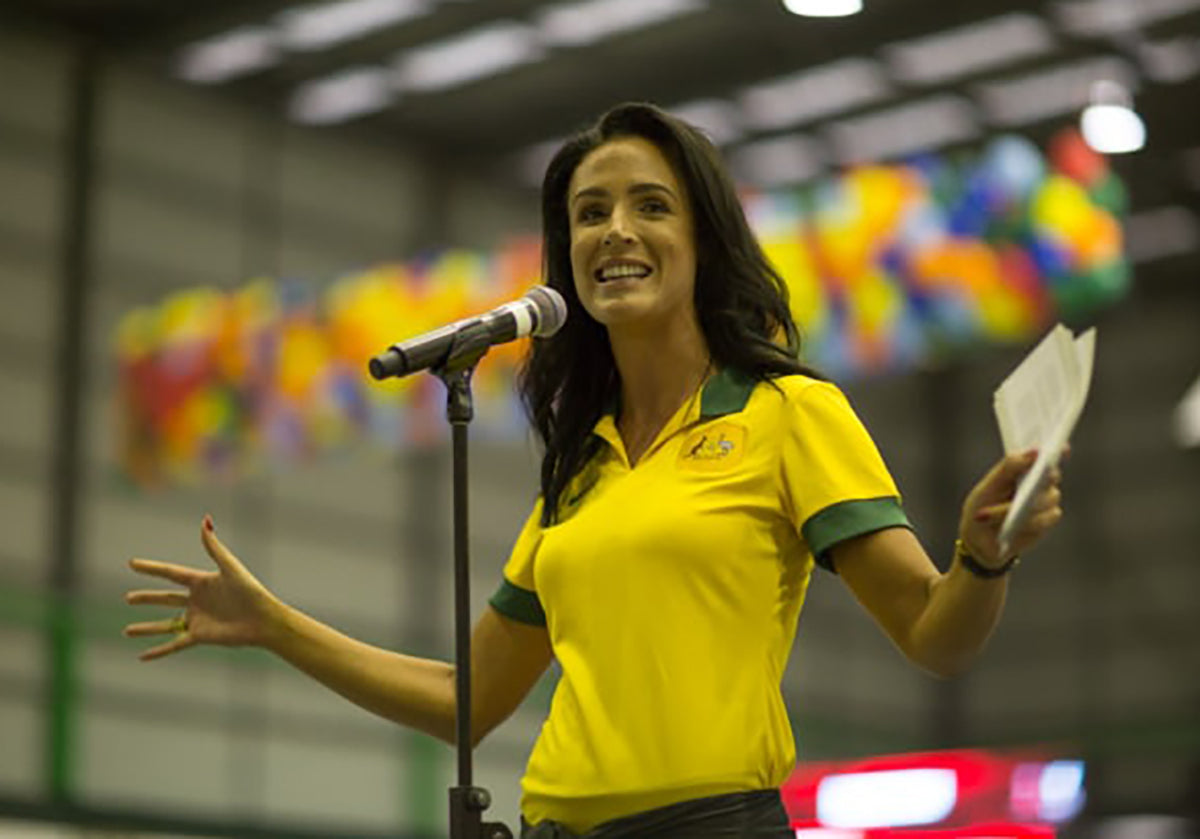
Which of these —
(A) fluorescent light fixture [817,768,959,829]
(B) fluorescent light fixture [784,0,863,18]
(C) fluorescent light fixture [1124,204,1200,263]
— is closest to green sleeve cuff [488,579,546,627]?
(A) fluorescent light fixture [817,768,959,829]

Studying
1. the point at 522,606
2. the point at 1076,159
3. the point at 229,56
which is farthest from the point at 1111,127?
the point at 522,606

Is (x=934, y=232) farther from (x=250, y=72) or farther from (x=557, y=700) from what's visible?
(x=557, y=700)

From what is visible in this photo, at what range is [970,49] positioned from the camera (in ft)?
50.5

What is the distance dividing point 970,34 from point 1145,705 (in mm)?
7854

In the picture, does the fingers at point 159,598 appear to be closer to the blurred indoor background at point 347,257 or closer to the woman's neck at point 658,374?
the woman's neck at point 658,374

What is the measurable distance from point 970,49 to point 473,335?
13.3 m

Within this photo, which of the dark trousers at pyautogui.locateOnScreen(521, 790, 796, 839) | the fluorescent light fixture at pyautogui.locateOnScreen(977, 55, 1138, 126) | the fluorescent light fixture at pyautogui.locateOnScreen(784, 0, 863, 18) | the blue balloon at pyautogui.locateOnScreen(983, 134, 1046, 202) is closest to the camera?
the dark trousers at pyautogui.locateOnScreen(521, 790, 796, 839)

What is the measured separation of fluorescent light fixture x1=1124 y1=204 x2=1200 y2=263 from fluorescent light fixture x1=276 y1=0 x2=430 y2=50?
22.3 feet

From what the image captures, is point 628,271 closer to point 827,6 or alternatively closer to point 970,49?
point 827,6

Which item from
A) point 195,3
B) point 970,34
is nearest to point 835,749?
point 970,34

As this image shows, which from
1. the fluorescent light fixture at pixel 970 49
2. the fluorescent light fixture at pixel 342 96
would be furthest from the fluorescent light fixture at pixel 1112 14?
the fluorescent light fixture at pixel 342 96

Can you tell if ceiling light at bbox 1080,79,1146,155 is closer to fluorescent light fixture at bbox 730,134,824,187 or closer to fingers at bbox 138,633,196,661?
fluorescent light fixture at bbox 730,134,824,187

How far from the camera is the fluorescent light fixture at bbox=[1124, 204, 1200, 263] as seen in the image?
18.8 m

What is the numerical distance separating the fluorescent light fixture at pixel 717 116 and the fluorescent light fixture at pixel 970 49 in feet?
4.03
